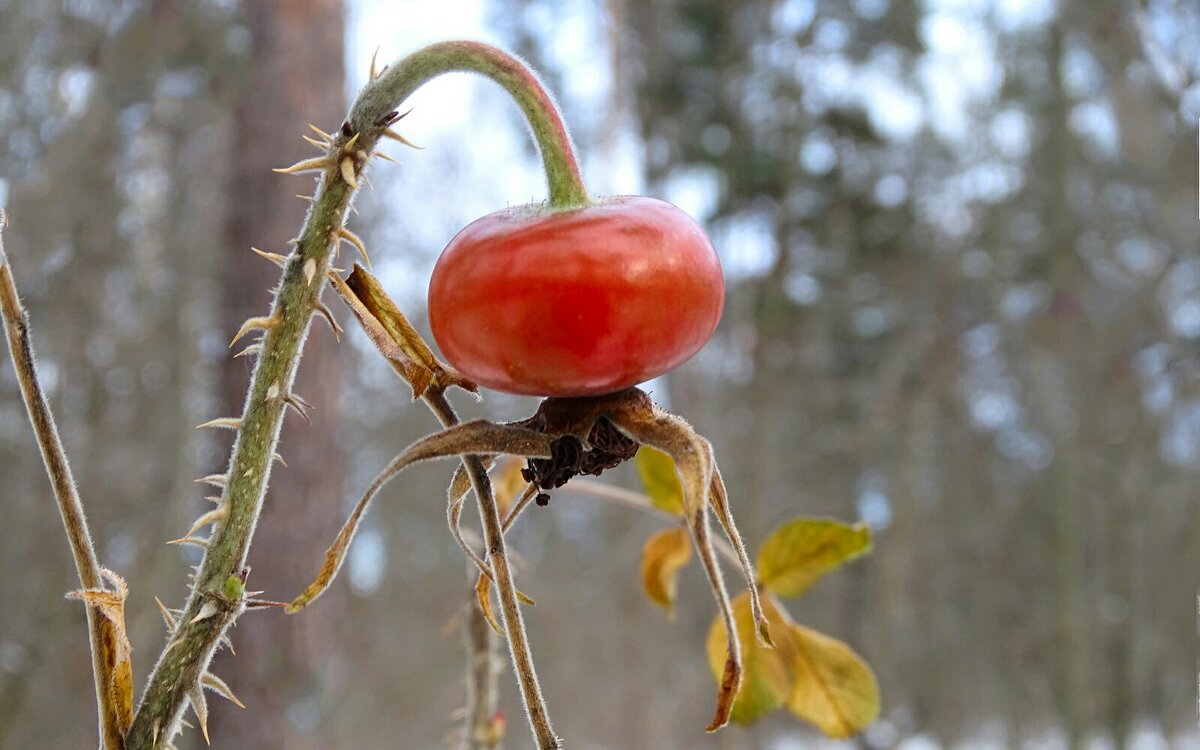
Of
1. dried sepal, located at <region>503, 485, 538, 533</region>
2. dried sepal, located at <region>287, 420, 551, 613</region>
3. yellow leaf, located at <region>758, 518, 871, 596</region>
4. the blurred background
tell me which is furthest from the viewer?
the blurred background

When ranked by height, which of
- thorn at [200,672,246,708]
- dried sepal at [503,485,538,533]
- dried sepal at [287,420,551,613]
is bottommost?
thorn at [200,672,246,708]

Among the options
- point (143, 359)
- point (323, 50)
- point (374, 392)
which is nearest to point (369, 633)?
point (374, 392)

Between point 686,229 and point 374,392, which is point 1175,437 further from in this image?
point 686,229

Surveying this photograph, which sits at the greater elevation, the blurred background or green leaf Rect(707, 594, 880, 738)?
the blurred background

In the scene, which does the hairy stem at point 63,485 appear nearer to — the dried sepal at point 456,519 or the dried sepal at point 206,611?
the dried sepal at point 206,611

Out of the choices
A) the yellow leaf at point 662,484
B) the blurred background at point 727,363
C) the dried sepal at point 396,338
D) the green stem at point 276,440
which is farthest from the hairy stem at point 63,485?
the blurred background at point 727,363

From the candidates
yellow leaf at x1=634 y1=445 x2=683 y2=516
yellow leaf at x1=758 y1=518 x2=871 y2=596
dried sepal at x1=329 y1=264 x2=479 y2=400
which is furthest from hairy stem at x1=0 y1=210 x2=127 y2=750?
yellow leaf at x1=758 y1=518 x2=871 y2=596

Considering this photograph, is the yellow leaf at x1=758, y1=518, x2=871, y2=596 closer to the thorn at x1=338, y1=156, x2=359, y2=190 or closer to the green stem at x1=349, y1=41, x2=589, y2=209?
the green stem at x1=349, y1=41, x2=589, y2=209
